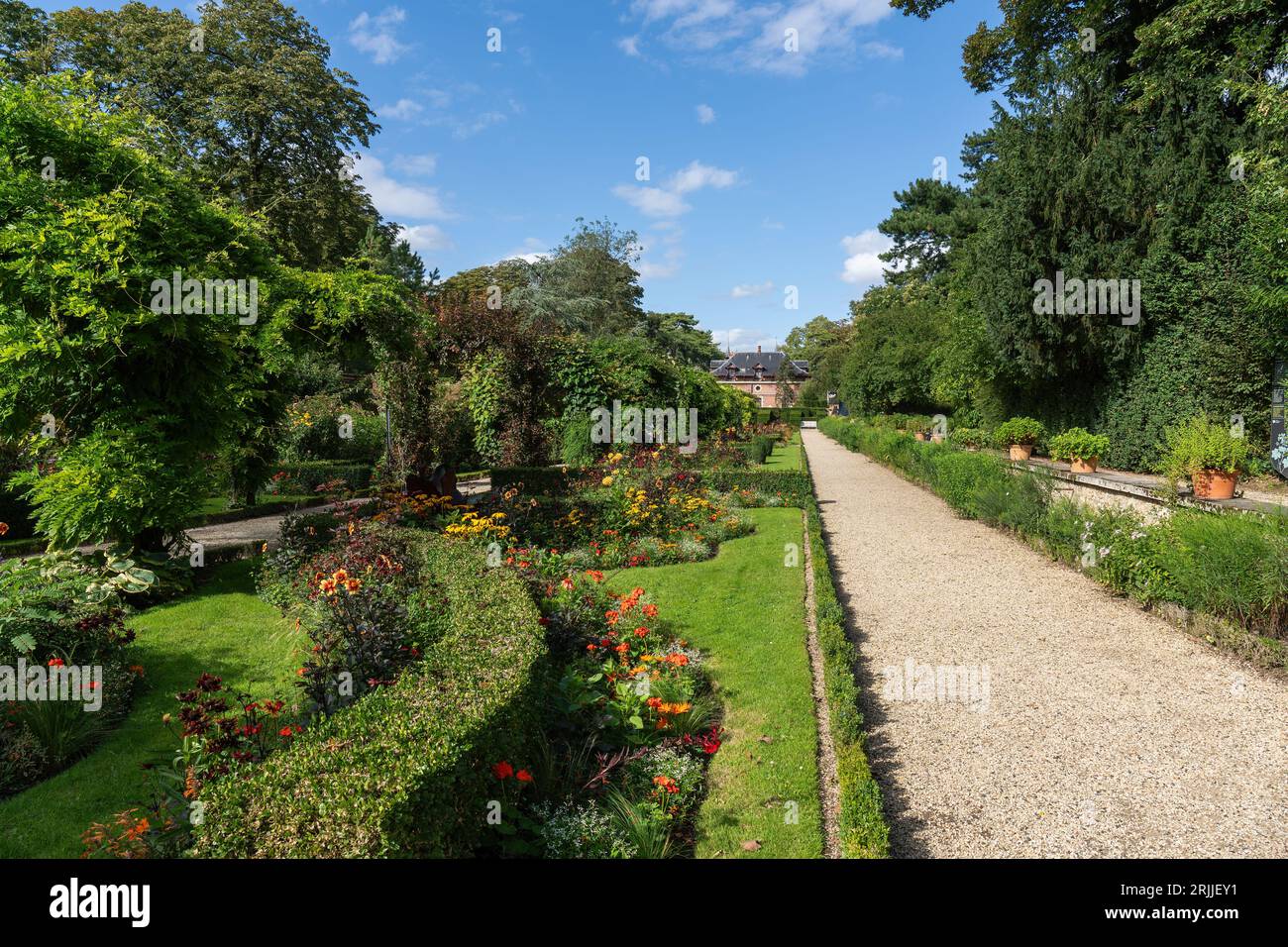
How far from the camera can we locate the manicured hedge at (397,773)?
7.55 feet

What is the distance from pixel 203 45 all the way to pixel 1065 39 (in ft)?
86.4

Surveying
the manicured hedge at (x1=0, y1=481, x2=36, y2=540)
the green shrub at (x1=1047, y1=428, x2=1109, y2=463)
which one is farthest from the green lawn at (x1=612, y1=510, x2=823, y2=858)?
the green shrub at (x1=1047, y1=428, x2=1109, y2=463)

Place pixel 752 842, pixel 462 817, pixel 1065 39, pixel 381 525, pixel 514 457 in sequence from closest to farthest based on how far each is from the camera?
pixel 462 817 < pixel 752 842 < pixel 381 525 < pixel 514 457 < pixel 1065 39

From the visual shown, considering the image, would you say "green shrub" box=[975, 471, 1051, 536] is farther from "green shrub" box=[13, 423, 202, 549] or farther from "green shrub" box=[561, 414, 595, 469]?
"green shrub" box=[13, 423, 202, 549]

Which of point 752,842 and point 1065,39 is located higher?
point 1065,39

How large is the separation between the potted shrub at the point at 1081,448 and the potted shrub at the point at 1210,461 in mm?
4400

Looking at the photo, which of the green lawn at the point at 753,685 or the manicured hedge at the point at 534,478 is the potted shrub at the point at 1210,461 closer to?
the green lawn at the point at 753,685

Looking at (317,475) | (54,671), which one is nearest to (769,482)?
(317,475)

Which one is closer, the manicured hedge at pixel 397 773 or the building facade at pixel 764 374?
the manicured hedge at pixel 397 773

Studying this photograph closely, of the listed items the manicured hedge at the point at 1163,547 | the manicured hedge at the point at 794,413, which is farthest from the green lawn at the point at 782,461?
the manicured hedge at the point at 794,413

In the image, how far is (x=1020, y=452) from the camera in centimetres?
1945

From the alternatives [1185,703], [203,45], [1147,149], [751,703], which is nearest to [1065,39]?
[1147,149]

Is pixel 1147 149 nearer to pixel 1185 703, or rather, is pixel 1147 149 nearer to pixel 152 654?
pixel 1185 703

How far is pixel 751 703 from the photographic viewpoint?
522 centimetres
